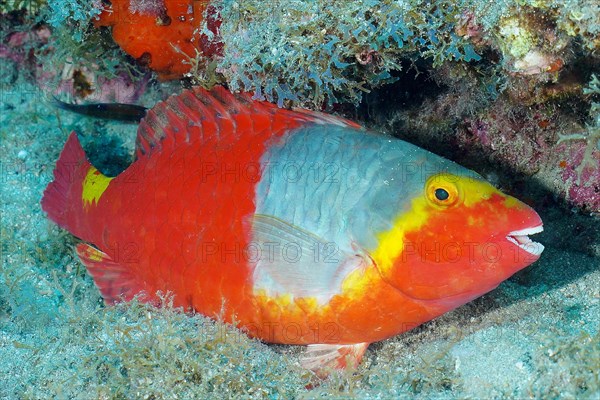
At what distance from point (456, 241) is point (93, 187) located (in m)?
2.67

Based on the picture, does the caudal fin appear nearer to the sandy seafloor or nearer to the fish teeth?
the sandy seafloor

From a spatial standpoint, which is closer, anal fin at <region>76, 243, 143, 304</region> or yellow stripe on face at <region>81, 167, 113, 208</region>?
anal fin at <region>76, 243, 143, 304</region>

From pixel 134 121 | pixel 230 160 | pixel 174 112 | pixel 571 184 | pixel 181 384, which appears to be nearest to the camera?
pixel 181 384

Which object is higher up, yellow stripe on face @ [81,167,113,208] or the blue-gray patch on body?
the blue-gray patch on body

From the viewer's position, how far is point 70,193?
4094mm

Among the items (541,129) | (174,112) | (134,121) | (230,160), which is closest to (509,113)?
(541,129)

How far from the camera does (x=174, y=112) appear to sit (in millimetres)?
3662

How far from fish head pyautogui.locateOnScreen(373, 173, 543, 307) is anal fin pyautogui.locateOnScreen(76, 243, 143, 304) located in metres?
1.87

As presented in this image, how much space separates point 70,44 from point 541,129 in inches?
165

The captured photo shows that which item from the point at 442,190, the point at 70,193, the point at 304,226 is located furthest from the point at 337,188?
the point at 70,193

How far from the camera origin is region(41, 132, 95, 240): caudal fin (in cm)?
401

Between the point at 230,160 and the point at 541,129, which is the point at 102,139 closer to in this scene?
the point at 230,160

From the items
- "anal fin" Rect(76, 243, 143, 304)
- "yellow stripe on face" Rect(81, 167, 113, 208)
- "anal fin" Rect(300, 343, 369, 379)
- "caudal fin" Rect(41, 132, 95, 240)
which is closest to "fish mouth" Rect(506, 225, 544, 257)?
"anal fin" Rect(300, 343, 369, 379)

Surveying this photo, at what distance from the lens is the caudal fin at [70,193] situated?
13.1 ft
